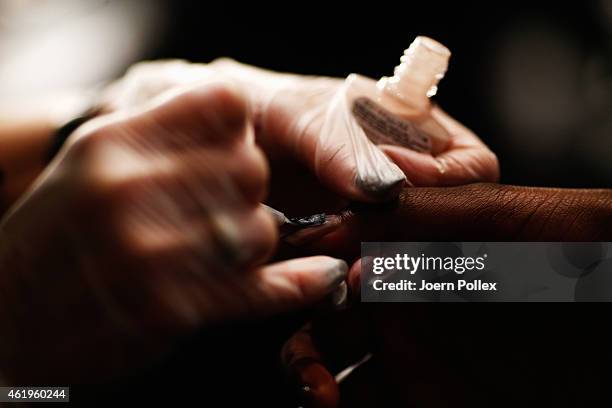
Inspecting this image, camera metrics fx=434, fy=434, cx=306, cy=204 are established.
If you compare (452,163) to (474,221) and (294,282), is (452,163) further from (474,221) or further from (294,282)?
(294,282)

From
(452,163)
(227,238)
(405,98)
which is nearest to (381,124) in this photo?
(405,98)

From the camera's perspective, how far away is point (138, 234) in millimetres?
391

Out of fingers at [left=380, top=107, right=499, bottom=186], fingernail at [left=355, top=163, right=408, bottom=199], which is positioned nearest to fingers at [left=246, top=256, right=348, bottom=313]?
fingernail at [left=355, top=163, right=408, bottom=199]

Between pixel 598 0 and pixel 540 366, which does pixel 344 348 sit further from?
pixel 598 0

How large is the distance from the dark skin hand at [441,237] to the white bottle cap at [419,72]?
17 centimetres

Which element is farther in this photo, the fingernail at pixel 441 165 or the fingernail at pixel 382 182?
the fingernail at pixel 441 165

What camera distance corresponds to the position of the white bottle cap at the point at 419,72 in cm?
69

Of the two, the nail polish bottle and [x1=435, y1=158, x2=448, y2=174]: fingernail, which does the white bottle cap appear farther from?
[x1=435, y1=158, x2=448, y2=174]: fingernail

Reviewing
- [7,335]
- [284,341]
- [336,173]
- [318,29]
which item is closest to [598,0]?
[318,29]

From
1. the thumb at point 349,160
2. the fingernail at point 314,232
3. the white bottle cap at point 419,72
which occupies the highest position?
the white bottle cap at point 419,72

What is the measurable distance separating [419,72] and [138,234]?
51 cm

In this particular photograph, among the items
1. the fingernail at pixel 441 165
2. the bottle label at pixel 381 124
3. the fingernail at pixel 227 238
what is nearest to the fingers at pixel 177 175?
the fingernail at pixel 227 238

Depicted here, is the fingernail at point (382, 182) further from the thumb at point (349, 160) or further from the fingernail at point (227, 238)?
the fingernail at point (227, 238)

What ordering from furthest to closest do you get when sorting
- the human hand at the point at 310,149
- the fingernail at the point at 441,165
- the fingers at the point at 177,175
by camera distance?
the fingernail at the point at 441,165, the human hand at the point at 310,149, the fingers at the point at 177,175
